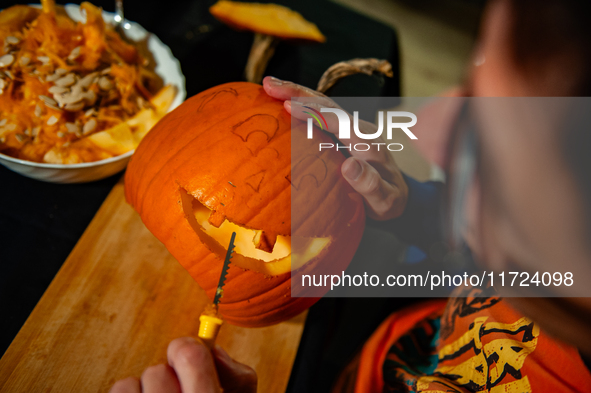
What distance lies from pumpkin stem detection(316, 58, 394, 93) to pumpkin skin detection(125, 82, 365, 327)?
0.48 ft

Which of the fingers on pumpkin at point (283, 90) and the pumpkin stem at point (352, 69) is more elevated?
the pumpkin stem at point (352, 69)

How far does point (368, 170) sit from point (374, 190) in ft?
0.17

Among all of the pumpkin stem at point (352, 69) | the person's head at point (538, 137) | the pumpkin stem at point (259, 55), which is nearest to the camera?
the person's head at point (538, 137)

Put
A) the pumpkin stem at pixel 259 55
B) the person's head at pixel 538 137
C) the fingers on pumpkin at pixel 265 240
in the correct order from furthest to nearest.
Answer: the pumpkin stem at pixel 259 55 → the fingers on pumpkin at pixel 265 240 → the person's head at pixel 538 137

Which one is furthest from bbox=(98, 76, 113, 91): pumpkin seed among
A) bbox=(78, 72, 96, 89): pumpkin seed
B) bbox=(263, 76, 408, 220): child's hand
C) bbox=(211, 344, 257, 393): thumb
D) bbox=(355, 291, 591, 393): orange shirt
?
bbox=(355, 291, 591, 393): orange shirt

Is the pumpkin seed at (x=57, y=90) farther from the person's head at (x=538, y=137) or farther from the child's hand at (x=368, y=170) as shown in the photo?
the person's head at (x=538, y=137)

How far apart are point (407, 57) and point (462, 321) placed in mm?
2200

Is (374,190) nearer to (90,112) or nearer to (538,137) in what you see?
(538,137)

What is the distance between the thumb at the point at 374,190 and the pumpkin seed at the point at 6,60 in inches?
26.3

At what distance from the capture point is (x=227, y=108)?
628 millimetres

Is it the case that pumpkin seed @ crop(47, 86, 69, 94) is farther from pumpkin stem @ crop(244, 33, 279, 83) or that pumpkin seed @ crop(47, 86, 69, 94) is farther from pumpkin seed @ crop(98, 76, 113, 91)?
pumpkin stem @ crop(244, 33, 279, 83)

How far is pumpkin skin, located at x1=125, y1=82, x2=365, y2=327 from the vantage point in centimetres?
57

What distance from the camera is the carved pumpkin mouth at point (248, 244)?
0.60 m

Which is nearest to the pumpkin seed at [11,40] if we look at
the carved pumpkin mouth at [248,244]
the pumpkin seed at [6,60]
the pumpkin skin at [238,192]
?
the pumpkin seed at [6,60]
